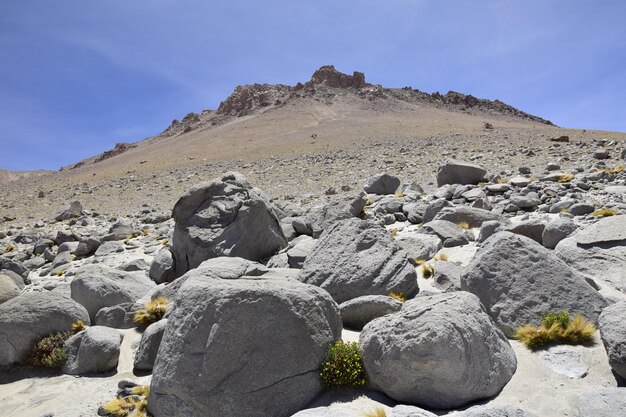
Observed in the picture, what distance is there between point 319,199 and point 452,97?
85777 mm

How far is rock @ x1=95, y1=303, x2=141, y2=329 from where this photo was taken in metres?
10.0

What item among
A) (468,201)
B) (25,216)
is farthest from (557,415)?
(25,216)

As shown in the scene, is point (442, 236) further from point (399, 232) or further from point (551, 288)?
point (551, 288)

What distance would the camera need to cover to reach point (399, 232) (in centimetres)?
1460

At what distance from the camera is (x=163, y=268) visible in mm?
13227

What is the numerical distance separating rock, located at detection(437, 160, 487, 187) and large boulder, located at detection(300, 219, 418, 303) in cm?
1056

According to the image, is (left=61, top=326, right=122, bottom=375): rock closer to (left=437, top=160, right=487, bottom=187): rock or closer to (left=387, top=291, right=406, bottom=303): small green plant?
(left=387, top=291, right=406, bottom=303): small green plant

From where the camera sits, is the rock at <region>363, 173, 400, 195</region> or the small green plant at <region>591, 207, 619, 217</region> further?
the rock at <region>363, 173, 400, 195</region>

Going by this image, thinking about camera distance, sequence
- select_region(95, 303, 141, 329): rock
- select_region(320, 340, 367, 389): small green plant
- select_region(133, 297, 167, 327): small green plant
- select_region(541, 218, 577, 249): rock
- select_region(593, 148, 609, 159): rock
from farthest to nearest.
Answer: select_region(593, 148, 609, 159): rock < select_region(541, 218, 577, 249): rock < select_region(95, 303, 141, 329): rock < select_region(133, 297, 167, 327): small green plant < select_region(320, 340, 367, 389): small green plant

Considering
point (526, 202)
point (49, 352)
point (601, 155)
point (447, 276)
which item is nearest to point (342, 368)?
point (447, 276)

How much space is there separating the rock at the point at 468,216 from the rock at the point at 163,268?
24.6 ft

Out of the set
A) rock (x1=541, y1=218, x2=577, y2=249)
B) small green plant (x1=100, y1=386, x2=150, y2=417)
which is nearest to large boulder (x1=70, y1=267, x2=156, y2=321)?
small green plant (x1=100, y1=386, x2=150, y2=417)

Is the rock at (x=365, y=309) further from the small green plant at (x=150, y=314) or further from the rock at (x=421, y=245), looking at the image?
the small green plant at (x=150, y=314)

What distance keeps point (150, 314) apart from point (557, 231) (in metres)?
8.76
